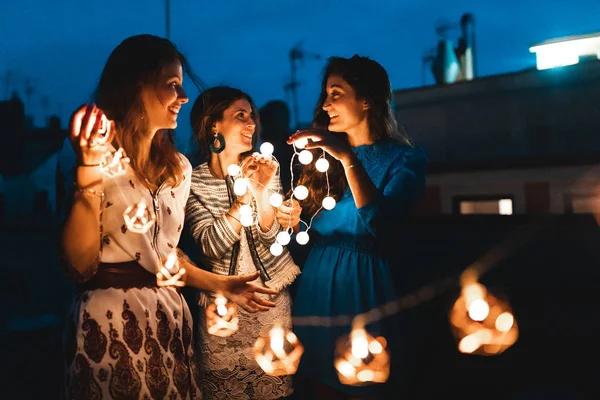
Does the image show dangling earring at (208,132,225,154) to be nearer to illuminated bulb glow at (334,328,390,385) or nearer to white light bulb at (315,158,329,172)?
white light bulb at (315,158,329,172)

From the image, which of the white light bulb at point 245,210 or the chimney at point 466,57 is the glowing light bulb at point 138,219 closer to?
the white light bulb at point 245,210

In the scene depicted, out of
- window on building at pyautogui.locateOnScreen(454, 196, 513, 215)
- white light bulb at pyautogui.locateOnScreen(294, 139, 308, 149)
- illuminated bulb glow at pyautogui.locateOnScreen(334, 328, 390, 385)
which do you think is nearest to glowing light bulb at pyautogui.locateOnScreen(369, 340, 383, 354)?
illuminated bulb glow at pyautogui.locateOnScreen(334, 328, 390, 385)

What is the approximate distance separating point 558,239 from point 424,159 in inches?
118

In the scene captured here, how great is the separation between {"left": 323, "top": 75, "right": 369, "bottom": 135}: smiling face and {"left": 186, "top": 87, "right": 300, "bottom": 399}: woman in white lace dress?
1.40ft

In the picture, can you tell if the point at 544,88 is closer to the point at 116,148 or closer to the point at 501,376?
the point at 501,376

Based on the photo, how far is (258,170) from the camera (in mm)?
2879

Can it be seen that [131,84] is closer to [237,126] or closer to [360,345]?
[237,126]

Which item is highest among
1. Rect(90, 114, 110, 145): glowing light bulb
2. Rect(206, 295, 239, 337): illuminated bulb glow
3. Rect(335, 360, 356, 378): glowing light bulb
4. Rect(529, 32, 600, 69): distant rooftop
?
Rect(529, 32, 600, 69): distant rooftop

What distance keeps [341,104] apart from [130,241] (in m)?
1.36

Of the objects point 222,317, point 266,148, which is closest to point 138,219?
point 222,317

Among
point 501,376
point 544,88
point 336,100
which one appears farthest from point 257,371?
point 544,88

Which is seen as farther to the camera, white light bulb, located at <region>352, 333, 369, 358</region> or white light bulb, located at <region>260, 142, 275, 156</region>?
white light bulb, located at <region>260, 142, 275, 156</region>

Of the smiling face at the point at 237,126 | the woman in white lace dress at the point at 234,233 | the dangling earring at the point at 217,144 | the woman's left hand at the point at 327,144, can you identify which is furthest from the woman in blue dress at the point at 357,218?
the dangling earring at the point at 217,144

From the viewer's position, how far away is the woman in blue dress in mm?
2721
